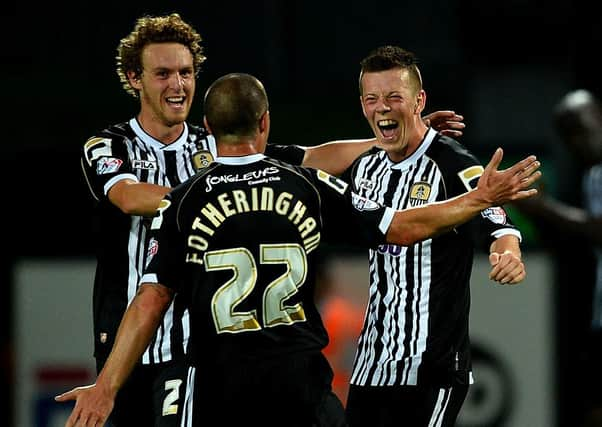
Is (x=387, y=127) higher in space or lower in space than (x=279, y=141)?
lower

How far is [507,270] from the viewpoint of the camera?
541 centimetres

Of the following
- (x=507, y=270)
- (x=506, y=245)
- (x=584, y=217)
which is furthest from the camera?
(x=584, y=217)

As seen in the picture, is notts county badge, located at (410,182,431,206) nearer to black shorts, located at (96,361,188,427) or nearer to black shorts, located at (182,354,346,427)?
black shorts, located at (182,354,346,427)

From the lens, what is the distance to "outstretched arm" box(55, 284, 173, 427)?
17.4ft

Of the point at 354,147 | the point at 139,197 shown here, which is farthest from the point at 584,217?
the point at 139,197

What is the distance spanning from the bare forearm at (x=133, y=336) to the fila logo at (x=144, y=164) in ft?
3.31

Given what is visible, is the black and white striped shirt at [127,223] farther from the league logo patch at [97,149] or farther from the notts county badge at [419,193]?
the notts county badge at [419,193]

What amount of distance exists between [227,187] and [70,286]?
20.6 ft

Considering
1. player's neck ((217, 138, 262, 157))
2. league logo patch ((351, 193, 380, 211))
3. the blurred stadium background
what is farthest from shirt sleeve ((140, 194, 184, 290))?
the blurred stadium background

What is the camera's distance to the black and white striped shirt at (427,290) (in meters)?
6.04

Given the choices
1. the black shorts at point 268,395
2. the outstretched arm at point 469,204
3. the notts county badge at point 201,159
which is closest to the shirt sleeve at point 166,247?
the black shorts at point 268,395

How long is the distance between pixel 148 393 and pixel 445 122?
6.14 ft

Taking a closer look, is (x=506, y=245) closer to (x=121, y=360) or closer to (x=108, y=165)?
(x=121, y=360)

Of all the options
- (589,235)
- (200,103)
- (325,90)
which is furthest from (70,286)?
(589,235)
